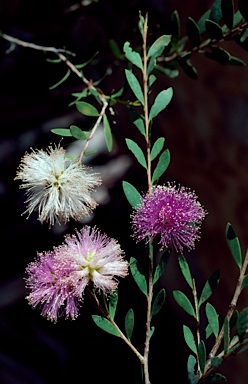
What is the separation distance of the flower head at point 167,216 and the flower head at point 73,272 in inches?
1.7

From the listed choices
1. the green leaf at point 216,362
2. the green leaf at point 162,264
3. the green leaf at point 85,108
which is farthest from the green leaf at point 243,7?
the green leaf at point 216,362

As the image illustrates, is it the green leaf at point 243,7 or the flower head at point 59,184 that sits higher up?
the green leaf at point 243,7

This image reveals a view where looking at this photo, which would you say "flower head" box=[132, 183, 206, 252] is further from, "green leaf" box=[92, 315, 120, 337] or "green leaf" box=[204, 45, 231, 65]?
"green leaf" box=[204, 45, 231, 65]

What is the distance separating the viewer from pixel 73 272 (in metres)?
0.58

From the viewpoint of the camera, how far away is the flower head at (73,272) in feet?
1.93

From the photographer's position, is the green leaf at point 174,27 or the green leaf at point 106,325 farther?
the green leaf at point 174,27

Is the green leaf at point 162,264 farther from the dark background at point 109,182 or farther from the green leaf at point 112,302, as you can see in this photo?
the dark background at point 109,182

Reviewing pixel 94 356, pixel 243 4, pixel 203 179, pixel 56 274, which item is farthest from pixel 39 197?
pixel 94 356

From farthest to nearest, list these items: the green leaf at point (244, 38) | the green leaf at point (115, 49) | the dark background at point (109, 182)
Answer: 1. the dark background at point (109, 182)
2. the green leaf at point (115, 49)
3. the green leaf at point (244, 38)

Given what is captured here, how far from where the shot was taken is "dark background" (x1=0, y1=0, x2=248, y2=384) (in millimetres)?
1446

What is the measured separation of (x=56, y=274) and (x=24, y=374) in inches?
41.7

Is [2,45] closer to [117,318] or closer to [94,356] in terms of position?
[117,318]

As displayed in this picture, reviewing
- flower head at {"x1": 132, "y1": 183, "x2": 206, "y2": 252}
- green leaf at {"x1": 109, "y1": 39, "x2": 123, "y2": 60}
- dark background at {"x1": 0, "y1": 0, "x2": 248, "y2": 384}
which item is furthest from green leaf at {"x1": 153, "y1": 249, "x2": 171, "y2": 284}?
dark background at {"x1": 0, "y1": 0, "x2": 248, "y2": 384}

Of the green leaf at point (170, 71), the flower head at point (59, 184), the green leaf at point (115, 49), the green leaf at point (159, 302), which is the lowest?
the green leaf at point (159, 302)
